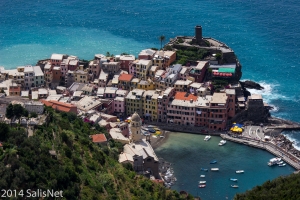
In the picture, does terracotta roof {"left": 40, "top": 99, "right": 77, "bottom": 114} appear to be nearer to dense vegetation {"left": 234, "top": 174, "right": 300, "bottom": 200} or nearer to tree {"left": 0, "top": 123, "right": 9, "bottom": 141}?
tree {"left": 0, "top": 123, "right": 9, "bottom": 141}

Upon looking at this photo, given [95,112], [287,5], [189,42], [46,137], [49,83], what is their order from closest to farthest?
[46,137] → [95,112] → [49,83] → [189,42] → [287,5]

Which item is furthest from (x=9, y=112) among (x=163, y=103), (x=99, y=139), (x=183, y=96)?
(x=183, y=96)

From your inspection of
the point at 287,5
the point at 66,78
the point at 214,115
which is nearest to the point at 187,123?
the point at 214,115

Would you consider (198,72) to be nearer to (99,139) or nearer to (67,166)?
(99,139)

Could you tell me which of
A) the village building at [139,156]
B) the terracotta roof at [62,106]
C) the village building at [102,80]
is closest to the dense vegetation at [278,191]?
the village building at [139,156]

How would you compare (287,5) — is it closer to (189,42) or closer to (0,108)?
(189,42)

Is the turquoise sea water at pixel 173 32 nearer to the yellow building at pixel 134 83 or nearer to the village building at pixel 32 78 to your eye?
the village building at pixel 32 78

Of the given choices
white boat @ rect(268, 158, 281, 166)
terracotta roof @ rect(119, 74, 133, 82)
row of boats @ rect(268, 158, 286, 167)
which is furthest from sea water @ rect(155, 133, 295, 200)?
terracotta roof @ rect(119, 74, 133, 82)
